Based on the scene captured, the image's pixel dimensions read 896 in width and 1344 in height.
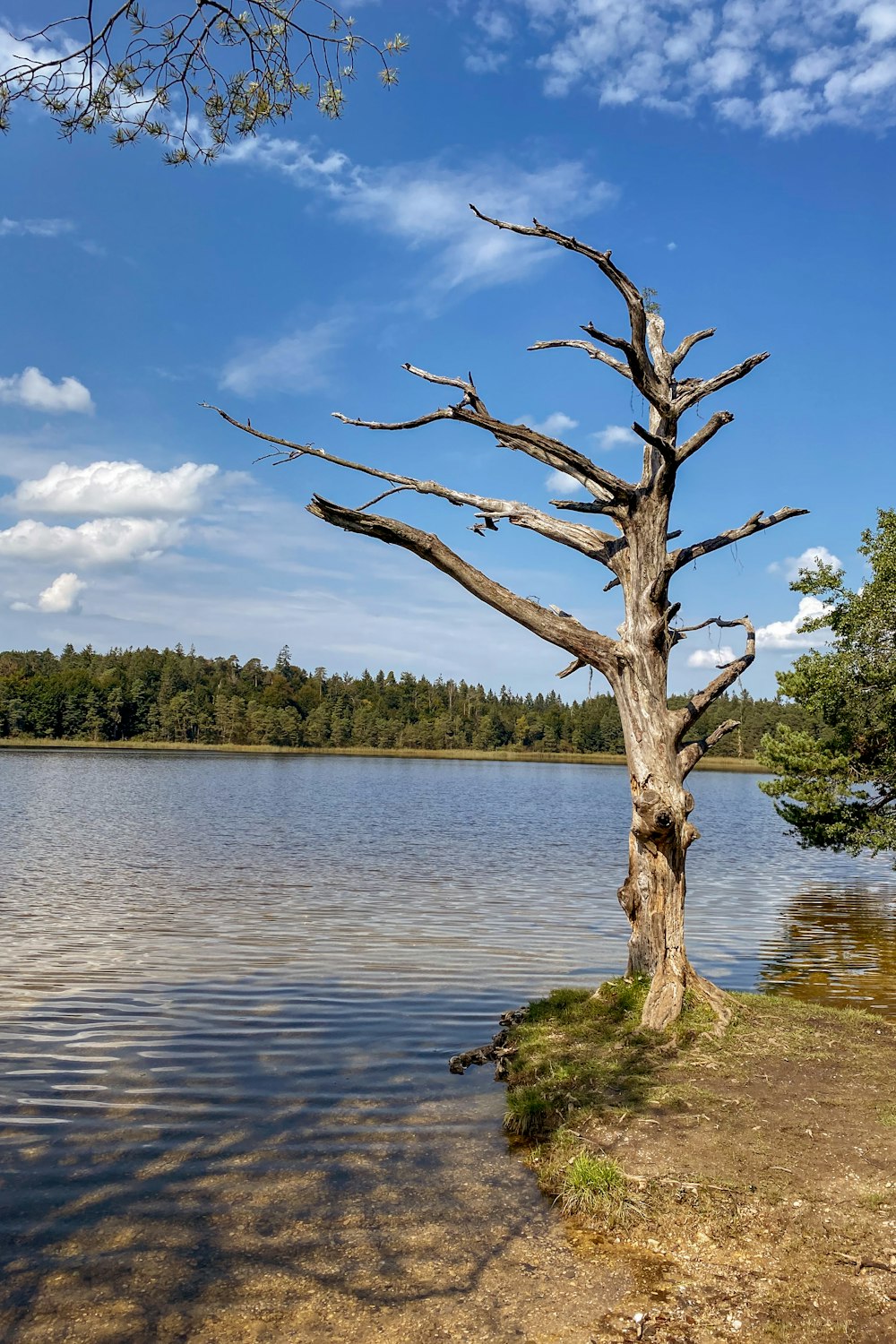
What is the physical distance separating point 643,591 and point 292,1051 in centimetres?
626

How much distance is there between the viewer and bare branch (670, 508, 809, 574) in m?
9.84

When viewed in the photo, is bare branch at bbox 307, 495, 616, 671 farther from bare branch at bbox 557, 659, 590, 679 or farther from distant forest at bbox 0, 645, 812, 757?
distant forest at bbox 0, 645, 812, 757

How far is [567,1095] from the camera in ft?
25.4

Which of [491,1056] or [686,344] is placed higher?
[686,344]

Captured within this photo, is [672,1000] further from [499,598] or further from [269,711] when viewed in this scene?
[269,711]

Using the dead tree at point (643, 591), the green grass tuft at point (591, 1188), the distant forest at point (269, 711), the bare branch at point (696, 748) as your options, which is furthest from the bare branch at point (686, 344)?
the distant forest at point (269, 711)

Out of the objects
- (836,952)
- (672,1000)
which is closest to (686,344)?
(672,1000)

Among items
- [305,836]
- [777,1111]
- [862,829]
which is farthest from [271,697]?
[777,1111]

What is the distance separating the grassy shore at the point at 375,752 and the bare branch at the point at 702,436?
124 metres

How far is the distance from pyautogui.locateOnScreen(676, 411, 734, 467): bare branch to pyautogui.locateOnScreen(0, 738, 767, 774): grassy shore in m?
124

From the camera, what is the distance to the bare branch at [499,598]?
9.44 meters

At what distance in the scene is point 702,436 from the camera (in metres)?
9.53

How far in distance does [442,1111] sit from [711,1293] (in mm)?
3707

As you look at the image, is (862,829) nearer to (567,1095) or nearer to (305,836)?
(567,1095)
